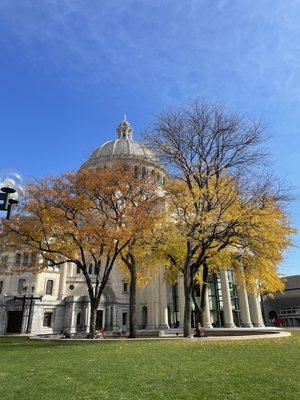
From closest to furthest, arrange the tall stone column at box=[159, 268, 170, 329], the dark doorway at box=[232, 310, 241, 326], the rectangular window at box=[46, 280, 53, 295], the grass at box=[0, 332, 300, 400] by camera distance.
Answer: the grass at box=[0, 332, 300, 400] < the tall stone column at box=[159, 268, 170, 329] < the dark doorway at box=[232, 310, 241, 326] < the rectangular window at box=[46, 280, 53, 295]

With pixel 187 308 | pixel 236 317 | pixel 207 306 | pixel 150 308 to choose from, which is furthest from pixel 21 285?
pixel 187 308

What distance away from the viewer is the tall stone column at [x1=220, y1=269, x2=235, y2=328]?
165ft

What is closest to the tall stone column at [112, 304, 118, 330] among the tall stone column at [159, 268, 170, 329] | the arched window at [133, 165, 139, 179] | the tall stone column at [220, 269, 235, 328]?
the tall stone column at [159, 268, 170, 329]

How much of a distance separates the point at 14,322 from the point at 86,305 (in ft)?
38.1

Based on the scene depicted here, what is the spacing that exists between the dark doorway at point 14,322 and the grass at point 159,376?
44.4 metres

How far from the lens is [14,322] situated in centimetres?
5459

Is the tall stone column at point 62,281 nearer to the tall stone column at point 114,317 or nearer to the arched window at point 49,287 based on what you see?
the arched window at point 49,287

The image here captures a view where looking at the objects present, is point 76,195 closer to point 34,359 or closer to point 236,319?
point 34,359

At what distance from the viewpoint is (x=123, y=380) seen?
931cm

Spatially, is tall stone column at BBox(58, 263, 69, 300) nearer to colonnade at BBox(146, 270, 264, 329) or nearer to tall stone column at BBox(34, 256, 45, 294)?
tall stone column at BBox(34, 256, 45, 294)

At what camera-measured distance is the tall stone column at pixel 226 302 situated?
50.2 m

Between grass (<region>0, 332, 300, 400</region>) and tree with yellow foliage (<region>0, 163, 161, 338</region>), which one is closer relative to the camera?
grass (<region>0, 332, 300, 400</region>)

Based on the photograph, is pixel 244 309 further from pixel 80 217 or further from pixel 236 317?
pixel 80 217

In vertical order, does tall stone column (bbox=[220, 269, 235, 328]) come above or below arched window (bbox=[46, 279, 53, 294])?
below
